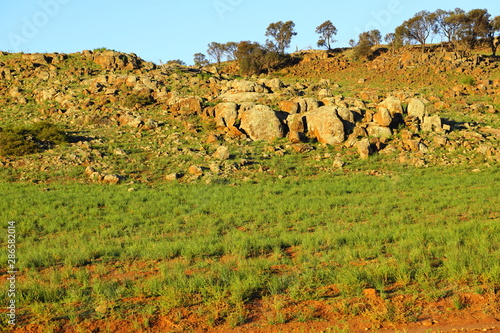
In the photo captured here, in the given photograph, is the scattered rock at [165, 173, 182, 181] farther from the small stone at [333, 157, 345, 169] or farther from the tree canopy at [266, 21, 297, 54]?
the tree canopy at [266, 21, 297, 54]

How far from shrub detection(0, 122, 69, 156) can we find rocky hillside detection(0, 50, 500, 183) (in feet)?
1.62

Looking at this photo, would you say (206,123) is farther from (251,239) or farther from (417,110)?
(251,239)

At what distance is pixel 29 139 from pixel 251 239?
19592mm

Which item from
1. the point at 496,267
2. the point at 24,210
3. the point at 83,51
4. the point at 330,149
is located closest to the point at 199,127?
the point at 330,149

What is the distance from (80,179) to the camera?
62.0ft

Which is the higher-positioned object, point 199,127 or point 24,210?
point 199,127

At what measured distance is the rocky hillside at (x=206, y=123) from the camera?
20.8 metres

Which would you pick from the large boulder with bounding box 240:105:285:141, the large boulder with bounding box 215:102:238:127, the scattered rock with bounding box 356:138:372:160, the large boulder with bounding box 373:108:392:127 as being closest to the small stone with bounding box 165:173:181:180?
the large boulder with bounding box 240:105:285:141

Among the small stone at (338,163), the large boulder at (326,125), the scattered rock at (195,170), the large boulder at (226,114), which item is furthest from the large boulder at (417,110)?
the scattered rock at (195,170)

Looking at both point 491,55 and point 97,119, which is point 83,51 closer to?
point 97,119

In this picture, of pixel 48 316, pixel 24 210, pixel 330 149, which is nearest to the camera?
pixel 48 316

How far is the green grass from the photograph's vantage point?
691cm

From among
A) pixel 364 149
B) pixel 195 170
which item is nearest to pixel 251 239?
pixel 195 170

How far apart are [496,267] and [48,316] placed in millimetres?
8427
